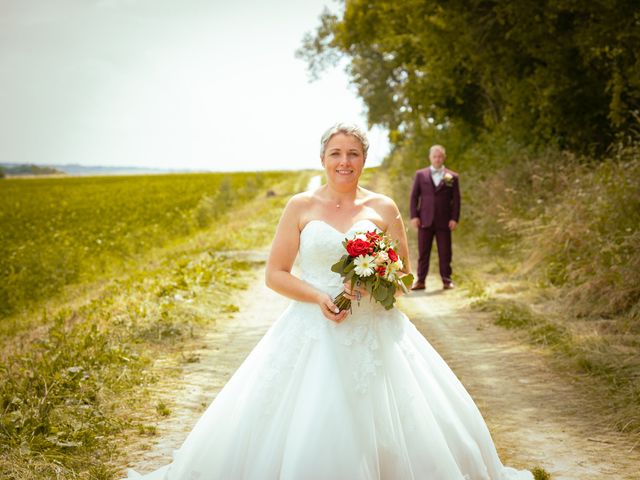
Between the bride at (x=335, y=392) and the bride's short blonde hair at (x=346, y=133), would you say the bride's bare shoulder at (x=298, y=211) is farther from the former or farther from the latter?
the bride's short blonde hair at (x=346, y=133)

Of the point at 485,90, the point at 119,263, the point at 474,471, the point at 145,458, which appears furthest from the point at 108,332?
the point at 485,90

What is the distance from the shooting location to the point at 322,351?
3922mm

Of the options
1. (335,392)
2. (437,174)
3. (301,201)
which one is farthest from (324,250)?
(437,174)

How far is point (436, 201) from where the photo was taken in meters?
11.5

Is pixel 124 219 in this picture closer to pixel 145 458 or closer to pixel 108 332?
pixel 108 332

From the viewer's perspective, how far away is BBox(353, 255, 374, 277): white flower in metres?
3.75

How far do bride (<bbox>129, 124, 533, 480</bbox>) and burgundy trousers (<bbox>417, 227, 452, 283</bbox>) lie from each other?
7283 mm

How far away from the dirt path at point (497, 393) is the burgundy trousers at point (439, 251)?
145 cm

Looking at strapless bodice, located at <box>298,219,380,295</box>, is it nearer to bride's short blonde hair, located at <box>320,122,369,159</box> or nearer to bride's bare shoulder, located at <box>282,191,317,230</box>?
bride's bare shoulder, located at <box>282,191,317,230</box>

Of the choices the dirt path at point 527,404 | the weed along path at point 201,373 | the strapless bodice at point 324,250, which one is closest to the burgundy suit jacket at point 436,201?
the dirt path at point 527,404

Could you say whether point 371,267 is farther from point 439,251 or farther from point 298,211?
point 439,251

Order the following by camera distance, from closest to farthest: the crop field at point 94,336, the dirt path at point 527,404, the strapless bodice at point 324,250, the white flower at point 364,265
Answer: the white flower at point 364,265 → the strapless bodice at point 324,250 → the dirt path at point 527,404 → the crop field at point 94,336

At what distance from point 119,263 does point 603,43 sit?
12138mm

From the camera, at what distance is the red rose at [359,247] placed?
3.79m
